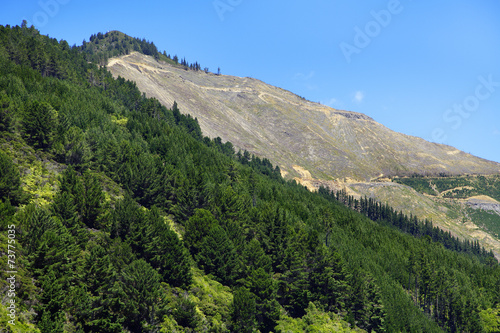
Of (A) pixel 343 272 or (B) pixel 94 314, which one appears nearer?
(B) pixel 94 314

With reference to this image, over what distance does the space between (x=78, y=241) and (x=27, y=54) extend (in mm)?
116728

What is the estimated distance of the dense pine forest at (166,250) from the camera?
142 feet

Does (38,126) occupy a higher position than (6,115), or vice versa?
(6,115)

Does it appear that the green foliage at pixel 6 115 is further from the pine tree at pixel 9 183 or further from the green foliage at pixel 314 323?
the green foliage at pixel 314 323

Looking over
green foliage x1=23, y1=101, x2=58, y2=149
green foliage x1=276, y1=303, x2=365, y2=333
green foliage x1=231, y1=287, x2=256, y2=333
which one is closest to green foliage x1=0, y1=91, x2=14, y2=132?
green foliage x1=23, y1=101, x2=58, y2=149

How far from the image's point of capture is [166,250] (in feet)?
193

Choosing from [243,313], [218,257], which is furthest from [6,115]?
[243,313]

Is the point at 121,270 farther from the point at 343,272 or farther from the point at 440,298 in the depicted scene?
the point at 440,298

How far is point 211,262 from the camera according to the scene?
64812mm

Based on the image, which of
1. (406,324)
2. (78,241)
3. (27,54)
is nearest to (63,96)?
(27,54)

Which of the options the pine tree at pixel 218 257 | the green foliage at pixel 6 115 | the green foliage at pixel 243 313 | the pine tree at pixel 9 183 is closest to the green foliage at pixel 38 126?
the green foliage at pixel 6 115

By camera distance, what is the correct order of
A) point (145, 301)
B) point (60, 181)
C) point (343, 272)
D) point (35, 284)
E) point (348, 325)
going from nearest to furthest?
point (35, 284), point (145, 301), point (60, 181), point (348, 325), point (343, 272)

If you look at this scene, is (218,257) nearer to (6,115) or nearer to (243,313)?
(243,313)

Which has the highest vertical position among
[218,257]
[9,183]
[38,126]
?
[38,126]
